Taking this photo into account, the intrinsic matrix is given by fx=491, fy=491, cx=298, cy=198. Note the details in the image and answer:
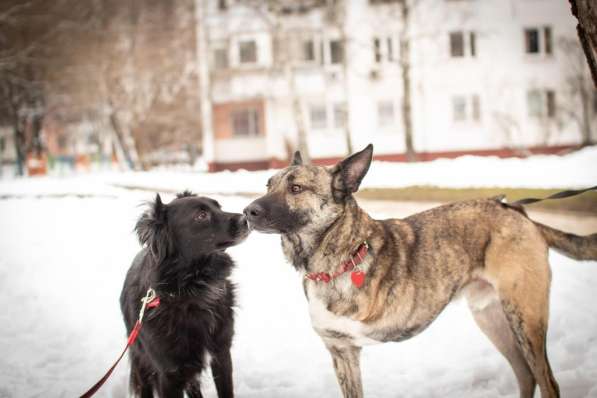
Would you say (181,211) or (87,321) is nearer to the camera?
(181,211)

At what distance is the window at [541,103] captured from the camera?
653 inches

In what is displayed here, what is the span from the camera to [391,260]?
270 centimetres

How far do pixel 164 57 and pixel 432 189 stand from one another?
567 inches

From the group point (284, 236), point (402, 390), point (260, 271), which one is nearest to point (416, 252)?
point (284, 236)

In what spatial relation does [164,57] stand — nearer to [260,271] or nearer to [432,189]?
[432,189]

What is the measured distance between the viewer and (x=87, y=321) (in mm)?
4395

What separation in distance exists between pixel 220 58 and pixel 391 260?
1628 centimetres

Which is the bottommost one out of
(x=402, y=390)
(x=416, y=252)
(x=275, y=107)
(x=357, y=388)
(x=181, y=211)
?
(x=402, y=390)

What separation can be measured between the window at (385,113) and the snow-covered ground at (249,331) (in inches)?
435

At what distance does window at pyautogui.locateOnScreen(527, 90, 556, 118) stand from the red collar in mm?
16252

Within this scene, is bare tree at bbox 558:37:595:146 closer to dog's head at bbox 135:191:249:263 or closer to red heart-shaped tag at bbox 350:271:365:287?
red heart-shaped tag at bbox 350:271:365:287

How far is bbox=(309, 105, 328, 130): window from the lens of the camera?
17531 millimetres

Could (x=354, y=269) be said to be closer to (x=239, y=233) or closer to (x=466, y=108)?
(x=239, y=233)

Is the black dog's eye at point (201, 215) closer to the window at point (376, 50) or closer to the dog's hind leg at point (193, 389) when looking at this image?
the dog's hind leg at point (193, 389)
